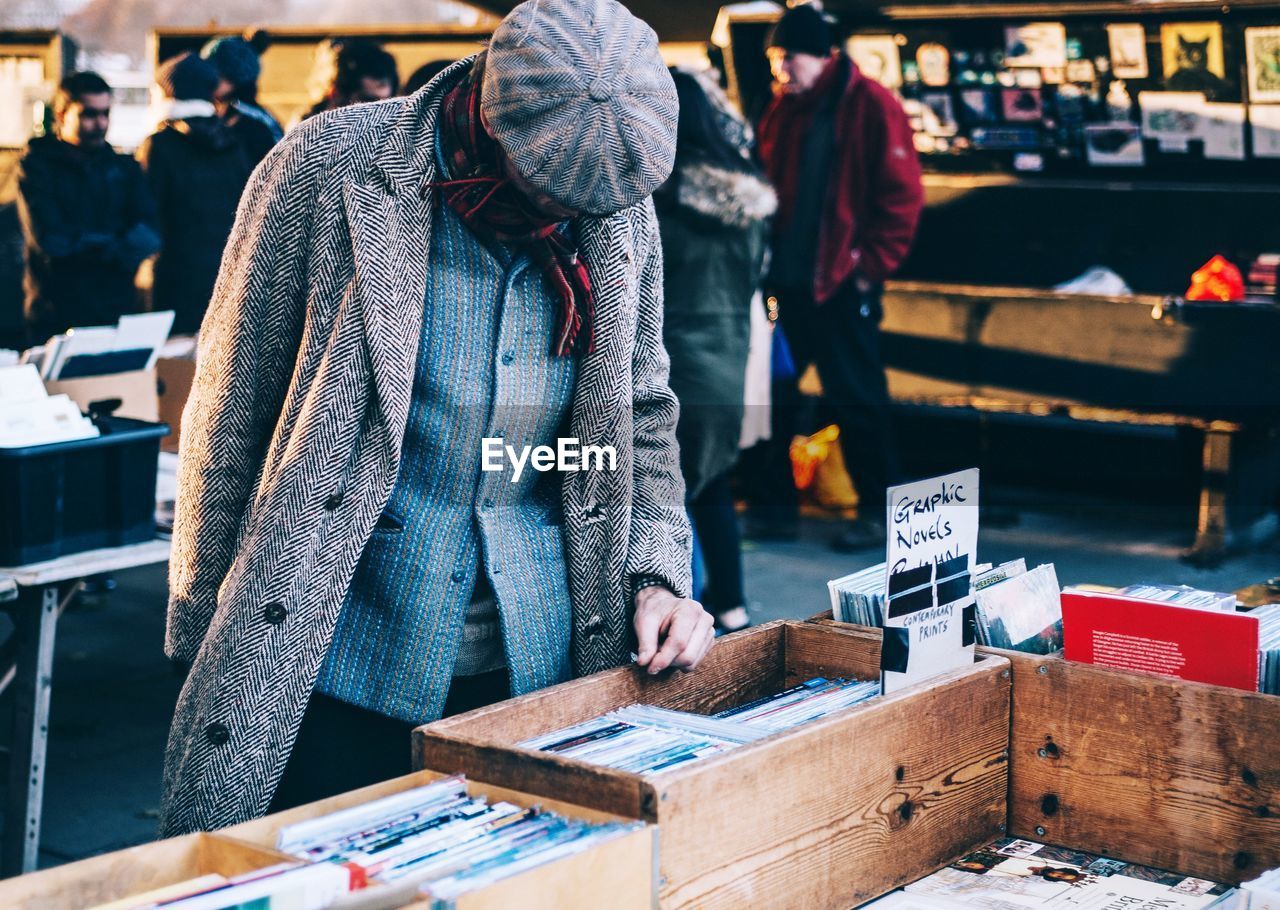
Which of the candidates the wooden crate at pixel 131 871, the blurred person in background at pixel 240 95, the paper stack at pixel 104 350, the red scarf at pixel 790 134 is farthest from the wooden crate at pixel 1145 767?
the blurred person in background at pixel 240 95

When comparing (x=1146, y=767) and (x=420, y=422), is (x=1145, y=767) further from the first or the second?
(x=420, y=422)

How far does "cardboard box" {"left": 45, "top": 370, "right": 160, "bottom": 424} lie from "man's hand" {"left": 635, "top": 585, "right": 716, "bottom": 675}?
9.83ft

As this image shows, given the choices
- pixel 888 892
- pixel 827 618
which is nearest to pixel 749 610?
pixel 827 618

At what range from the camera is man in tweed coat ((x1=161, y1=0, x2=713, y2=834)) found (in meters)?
2.03

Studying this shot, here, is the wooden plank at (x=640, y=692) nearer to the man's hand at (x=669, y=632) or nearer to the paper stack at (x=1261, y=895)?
the man's hand at (x=669, y=632)

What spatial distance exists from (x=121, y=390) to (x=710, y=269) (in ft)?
6.06

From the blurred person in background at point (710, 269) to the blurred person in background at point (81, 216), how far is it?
9.63 ft

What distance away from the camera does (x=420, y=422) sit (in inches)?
84.9

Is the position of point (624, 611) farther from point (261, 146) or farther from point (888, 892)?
point (261, 146)

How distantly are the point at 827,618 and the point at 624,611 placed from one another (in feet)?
1.13

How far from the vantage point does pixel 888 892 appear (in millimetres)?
2027

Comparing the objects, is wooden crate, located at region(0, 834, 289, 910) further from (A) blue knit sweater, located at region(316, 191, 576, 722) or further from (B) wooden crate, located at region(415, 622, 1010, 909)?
(A) blue knit sweater, located at region(316, 191, 576, 722)

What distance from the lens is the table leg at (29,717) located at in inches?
147

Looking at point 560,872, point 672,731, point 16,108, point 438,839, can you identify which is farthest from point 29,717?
point 16,108
